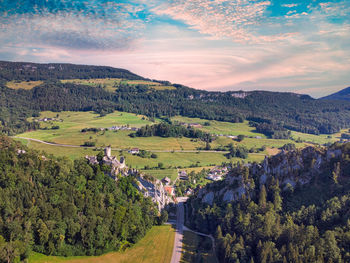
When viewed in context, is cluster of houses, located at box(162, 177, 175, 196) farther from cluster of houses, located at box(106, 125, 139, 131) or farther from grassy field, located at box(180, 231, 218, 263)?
cluster of houses, located at box(106, 125, 139, 131)

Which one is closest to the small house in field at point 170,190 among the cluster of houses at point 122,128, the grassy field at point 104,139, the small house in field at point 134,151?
the small house in field at point 134,151

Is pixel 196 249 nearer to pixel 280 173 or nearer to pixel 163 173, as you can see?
pixel 280 173

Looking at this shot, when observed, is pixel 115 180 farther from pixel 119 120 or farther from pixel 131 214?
pixel 119 120

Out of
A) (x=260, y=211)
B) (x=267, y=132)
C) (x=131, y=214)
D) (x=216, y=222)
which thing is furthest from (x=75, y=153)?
(x=267, y=132)

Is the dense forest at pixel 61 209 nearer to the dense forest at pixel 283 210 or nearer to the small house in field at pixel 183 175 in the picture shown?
the dense forest at pixel 283 210

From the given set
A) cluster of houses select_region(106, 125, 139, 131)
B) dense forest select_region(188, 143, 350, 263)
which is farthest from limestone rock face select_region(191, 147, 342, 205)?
cluster of houses select_region(106, 125, 139, 131)

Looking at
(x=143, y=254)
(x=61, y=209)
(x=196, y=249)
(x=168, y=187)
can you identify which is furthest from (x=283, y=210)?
(x=61, y=209)
